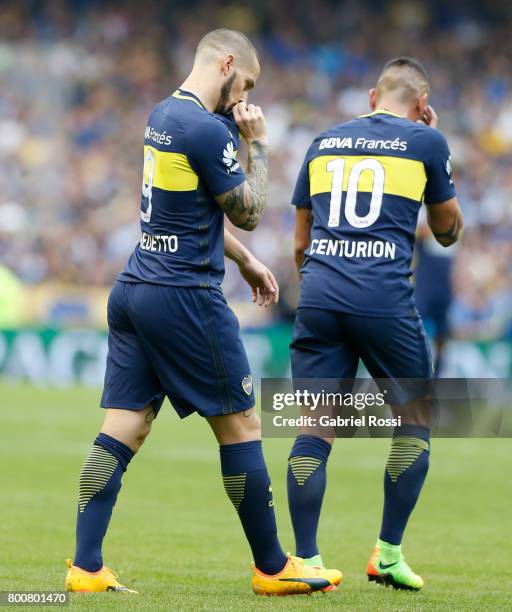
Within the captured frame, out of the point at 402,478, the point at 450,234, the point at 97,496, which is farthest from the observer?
the point at 450,234

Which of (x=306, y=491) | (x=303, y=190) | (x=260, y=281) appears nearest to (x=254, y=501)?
(x=306, y=491)

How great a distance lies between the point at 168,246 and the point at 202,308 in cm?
28

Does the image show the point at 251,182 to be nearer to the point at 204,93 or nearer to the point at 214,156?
the point at 214,156

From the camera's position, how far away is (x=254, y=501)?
4.93m

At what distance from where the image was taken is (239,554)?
6.36 metres

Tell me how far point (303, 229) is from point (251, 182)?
2.80ft

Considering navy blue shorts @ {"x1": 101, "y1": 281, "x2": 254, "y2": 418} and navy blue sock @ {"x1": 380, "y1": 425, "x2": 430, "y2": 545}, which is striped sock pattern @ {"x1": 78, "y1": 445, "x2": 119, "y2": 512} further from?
navy blue sock @ {"x1": 380, "y1": 425, "x2": 430, "y2": 545}

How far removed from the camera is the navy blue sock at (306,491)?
17.1ft

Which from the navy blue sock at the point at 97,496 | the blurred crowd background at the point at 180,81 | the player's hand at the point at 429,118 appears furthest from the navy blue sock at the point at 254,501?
the blurred crowd background at the point at 180,81

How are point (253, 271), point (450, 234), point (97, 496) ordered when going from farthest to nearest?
point (450, 234) → point (253, 271) → point (97, 496)

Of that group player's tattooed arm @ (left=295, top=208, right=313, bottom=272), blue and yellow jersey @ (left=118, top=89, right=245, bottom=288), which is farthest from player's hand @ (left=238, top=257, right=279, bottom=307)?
player's tattooed arm @ (left=295, top=208, right=313, bottom=272)

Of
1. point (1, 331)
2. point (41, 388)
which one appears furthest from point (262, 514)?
point (1, 331)

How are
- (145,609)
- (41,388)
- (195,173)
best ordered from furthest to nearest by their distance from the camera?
1. (41,388)
2. (195,173)
3. (145,609)

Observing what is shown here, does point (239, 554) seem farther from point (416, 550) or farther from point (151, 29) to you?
point (151, 29)
